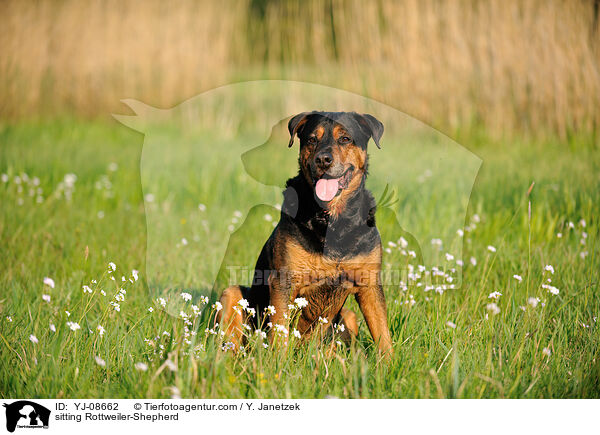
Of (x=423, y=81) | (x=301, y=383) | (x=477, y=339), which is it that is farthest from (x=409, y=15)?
(x=301, y=383)

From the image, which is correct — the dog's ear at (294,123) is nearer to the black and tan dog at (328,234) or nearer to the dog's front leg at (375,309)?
the black and tan dog at (328,234)

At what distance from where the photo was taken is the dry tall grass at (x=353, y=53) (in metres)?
7.14

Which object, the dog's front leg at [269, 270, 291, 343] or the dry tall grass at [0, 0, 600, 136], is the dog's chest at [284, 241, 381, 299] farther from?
the dry tall grass at [0, 0, 600, 136]

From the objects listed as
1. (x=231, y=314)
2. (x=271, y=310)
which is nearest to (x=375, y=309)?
(x=271, y=310)

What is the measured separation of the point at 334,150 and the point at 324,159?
0.11m

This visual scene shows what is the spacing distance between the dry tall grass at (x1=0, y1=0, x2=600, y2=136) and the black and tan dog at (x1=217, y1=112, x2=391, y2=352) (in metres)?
2.72

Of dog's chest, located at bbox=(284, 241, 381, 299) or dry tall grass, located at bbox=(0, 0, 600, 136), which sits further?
dry tall grass, located at bbox=(0, 0, 600, 136)

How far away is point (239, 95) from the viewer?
409cm

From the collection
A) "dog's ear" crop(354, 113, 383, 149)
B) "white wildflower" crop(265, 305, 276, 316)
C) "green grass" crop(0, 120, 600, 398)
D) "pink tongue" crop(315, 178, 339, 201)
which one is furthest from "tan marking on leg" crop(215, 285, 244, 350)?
"dog's ear" crop(354, 113, 383, 149)

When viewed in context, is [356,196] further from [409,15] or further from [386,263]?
[409,15]

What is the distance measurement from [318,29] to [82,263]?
14.0 feet

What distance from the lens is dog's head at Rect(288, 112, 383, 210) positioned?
334 cm
